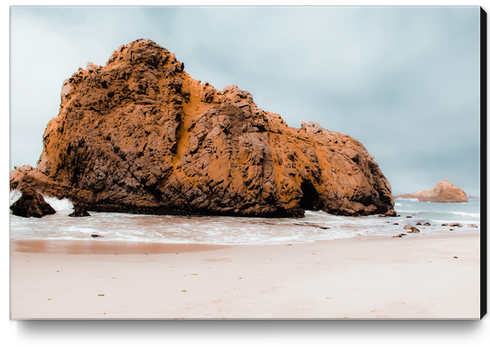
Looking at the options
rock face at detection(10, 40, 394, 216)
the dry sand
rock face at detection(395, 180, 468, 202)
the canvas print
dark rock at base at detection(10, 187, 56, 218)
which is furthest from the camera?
rock face at detection(10, 40, 394, 216)

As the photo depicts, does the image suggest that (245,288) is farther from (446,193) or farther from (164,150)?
(164,150)

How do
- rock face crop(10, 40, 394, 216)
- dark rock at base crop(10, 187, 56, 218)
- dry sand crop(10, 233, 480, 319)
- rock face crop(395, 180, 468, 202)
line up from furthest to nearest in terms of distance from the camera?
rock face crop(10, 40, 394, 216) < dark rock at base crop(10, 187, 56, 218) < rock face crop(395, 180, 468, 202) < dry sand crop(10, 233, 480, 319)

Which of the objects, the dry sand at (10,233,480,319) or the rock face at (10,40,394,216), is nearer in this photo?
the dry sand at (10,233,480,319)

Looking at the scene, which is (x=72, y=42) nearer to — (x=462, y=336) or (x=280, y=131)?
(x=462, y=336)

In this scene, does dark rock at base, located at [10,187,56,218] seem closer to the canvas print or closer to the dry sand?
the canvas print

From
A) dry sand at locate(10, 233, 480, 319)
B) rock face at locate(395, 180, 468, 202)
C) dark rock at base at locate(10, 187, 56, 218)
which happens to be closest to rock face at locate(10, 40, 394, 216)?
dark rock at base at locate(10, 187, 56, 218)

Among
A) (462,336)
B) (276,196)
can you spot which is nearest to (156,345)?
(462,336)

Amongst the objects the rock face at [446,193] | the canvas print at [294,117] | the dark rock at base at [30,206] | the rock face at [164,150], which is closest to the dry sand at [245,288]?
the canvas print at [294,117]

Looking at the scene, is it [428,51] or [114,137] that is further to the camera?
[114,137]
